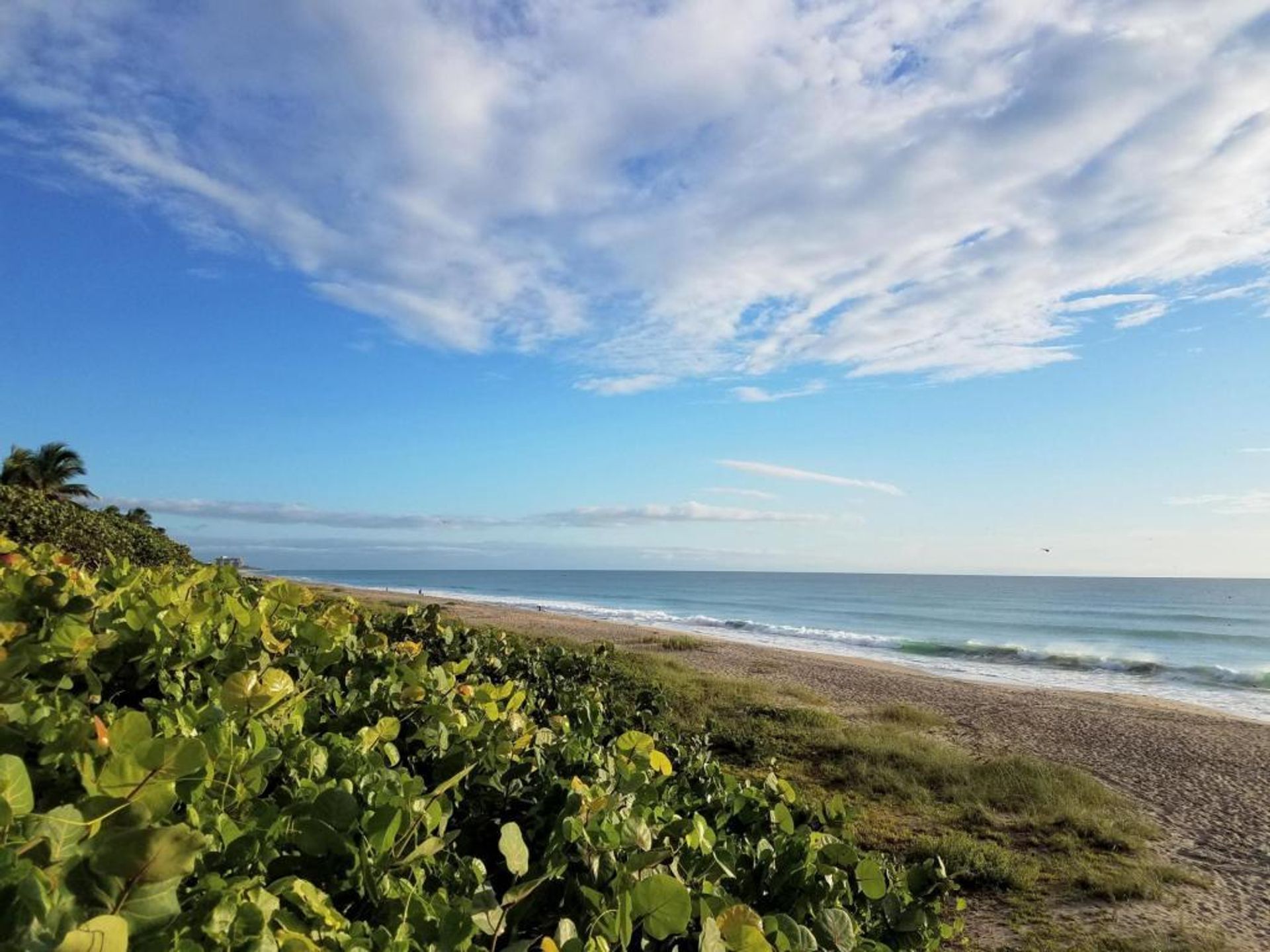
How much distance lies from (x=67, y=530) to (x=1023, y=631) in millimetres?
48272

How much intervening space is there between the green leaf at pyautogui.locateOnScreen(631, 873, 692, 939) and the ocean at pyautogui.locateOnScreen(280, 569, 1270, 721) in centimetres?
2489

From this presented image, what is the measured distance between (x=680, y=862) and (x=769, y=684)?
1777 cm

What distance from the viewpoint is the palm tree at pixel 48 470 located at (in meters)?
28.7

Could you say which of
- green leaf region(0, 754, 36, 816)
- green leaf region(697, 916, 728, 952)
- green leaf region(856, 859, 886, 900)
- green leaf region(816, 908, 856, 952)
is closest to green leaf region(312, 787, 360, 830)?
green leaf region(0, 754, 36, 816)

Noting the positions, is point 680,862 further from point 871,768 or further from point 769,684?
point 769,684

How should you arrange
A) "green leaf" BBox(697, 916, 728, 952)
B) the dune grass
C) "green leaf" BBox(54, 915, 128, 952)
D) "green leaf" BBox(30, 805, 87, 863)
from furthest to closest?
the dune grass, "green leaf" BBox(697, 916, 728, 952), "green leaf" BBox(30, 805, 87, 863), "green leaf" BBox(54, 915, 128, 952)

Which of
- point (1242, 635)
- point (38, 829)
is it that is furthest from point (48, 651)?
point (1242, 635)

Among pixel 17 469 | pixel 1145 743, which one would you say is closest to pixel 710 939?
pixel 1145 743

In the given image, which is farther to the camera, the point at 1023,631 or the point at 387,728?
the point at 1023,631

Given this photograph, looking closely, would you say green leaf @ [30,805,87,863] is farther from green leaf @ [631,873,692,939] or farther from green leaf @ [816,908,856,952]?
green leaf @ [816,908,856,952]

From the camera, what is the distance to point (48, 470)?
30.2 metres

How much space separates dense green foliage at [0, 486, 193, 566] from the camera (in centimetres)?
986

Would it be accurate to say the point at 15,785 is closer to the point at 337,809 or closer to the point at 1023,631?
the point at 337,809

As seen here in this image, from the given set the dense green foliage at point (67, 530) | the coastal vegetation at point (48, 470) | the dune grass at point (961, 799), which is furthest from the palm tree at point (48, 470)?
the dune grass at point (961, 799)
